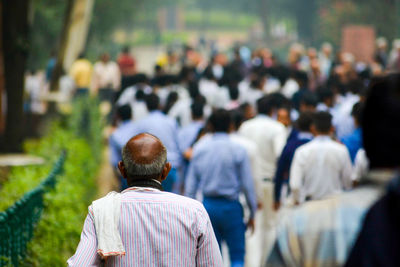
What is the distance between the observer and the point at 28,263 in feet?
19.1

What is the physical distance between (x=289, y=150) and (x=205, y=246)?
13.3ft

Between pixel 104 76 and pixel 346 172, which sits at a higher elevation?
pixel 104 76

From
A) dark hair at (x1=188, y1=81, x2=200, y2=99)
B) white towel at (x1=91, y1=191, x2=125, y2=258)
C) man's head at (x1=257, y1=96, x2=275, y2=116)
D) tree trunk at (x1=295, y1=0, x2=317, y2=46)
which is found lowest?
white towel at (x1=91, y1=191, x2=125, y2=258)

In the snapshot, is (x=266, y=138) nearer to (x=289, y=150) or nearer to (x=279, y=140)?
(x=279, y=140)

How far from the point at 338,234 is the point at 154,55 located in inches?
2160

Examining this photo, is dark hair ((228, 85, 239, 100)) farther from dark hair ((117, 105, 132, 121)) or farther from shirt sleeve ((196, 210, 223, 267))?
shirt sleeve ((196, 210, 223, 267))

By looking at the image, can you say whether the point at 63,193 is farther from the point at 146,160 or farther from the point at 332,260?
the point at 332,260

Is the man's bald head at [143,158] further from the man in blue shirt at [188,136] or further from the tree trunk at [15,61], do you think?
the tree trunk at [15,61]

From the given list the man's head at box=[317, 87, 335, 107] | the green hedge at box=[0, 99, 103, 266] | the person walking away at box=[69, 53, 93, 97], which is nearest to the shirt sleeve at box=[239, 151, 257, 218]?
the green hedge at box=[0, 99, 103, 266]

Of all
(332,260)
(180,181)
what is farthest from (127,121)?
(332,260)

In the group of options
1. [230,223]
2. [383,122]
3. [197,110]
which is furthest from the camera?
[197,110]

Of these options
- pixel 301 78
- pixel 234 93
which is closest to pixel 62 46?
pixel 234 93

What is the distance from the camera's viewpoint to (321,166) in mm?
6426

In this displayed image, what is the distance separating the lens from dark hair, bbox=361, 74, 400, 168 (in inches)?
82.0
